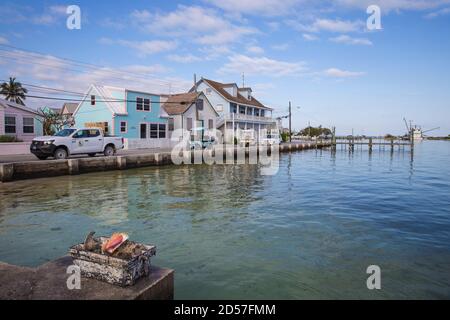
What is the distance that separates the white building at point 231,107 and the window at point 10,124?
1020 inches

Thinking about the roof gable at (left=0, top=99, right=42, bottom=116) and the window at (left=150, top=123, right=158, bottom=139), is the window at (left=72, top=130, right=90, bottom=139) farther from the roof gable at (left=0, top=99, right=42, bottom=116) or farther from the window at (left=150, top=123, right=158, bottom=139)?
the window at (left=150, top=123, right=158, bottom=139)

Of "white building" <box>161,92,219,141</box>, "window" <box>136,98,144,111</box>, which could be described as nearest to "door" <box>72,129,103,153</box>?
"window" <box>136,98,144,111</box>

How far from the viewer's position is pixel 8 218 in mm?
10133

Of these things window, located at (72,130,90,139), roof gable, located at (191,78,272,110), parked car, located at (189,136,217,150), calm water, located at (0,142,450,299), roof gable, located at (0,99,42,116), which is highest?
roof gable, located at (191,78,272,110)

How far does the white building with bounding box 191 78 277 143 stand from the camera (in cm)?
5210

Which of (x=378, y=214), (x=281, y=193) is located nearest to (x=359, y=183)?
(x=281, y=193)

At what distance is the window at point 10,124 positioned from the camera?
29378 millimetres

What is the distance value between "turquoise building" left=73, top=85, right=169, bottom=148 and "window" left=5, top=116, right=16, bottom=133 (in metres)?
7.19

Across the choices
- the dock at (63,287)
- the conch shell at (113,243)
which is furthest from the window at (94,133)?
the conch shell at (113,243)

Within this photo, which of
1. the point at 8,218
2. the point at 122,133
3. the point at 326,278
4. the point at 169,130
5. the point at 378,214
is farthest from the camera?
the point at 169,130

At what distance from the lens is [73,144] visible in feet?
70.7

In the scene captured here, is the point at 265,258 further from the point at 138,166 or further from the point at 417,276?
the point at 138,166

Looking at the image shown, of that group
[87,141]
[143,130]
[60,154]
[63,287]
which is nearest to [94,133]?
[87,141]

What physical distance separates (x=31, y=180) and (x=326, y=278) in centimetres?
1639
